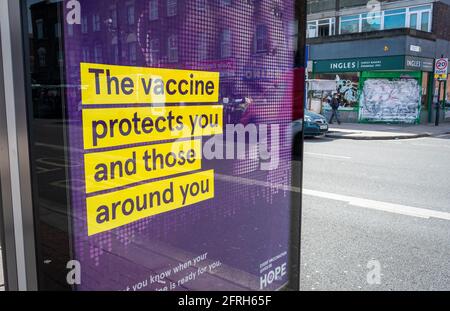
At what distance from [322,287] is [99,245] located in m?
2.41

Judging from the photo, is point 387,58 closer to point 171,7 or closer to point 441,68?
point 441,68

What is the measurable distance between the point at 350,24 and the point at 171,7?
2675 cm

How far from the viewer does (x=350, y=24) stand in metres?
26.2

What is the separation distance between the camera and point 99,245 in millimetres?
1863

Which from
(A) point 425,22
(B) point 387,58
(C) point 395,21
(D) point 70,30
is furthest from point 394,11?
(D) point 70,30

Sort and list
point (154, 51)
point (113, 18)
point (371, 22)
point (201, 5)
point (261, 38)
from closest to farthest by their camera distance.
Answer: point (113, 18)
point (154, 51)
point (201, 5)
point (261, 38)
point (371, 22)

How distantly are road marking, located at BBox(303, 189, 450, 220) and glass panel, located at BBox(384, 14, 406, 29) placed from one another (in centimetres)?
2047

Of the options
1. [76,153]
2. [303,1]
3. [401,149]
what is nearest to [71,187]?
[76,153]

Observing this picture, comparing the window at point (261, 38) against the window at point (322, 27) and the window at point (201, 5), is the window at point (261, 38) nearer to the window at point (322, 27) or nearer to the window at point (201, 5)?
the window at point (201, 5)

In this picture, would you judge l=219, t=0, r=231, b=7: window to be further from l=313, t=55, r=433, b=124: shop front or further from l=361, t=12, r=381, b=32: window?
l=361, t=12, r=381, b=32: window

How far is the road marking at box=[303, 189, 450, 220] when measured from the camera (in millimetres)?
5745

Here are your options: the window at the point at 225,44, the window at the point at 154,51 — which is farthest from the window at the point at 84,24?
the window at the point at 225,44

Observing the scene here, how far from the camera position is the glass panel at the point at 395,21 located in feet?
77.6
